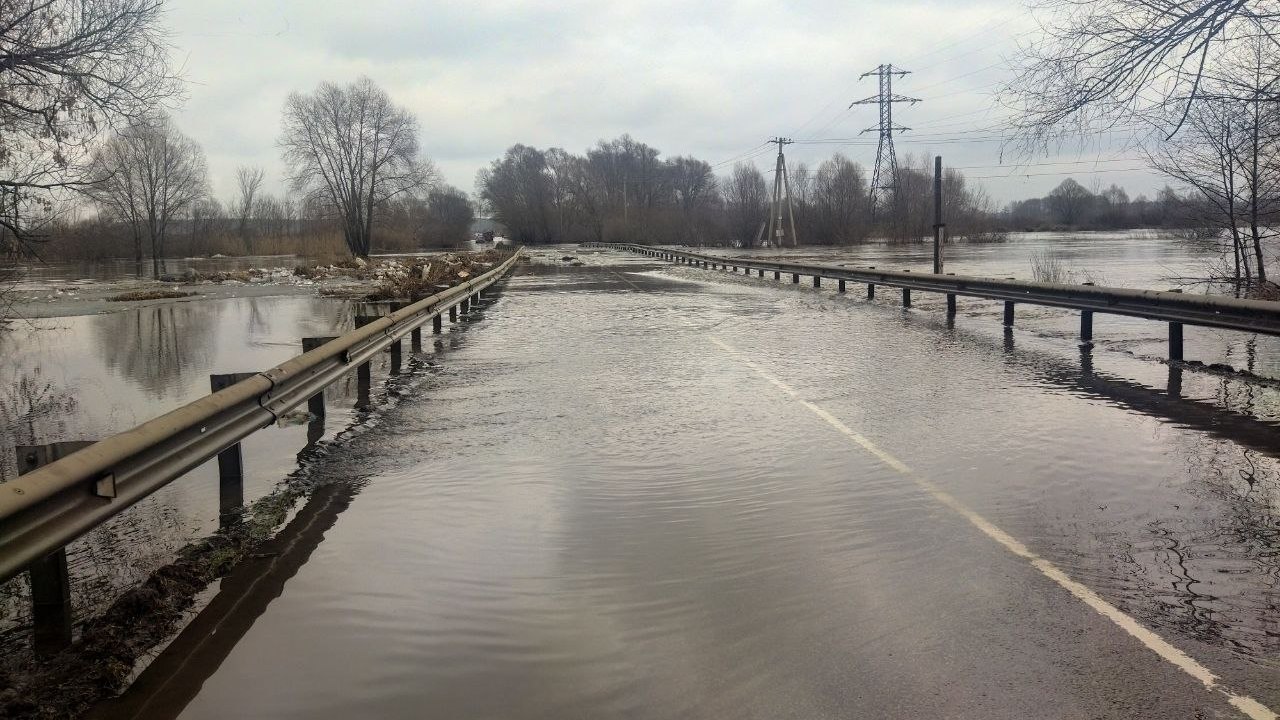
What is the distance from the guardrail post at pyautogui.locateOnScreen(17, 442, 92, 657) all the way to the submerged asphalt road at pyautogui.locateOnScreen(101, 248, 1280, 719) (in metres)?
0.54

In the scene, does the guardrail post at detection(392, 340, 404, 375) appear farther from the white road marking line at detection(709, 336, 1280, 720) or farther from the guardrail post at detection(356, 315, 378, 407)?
the white road marking line at detection(709, 336, 1280, 720)

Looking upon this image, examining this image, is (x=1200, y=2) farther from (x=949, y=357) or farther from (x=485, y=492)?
(x=485, y=492)

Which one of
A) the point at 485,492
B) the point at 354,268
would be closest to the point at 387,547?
the point at 485,492

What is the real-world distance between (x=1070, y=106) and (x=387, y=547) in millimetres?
10160

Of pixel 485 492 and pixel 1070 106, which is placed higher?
pixel 1070 106

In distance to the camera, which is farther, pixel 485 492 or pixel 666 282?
pixel 666 282

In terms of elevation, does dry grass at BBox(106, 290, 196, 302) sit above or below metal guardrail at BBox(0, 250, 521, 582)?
above

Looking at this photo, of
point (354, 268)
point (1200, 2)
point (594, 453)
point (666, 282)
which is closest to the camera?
point (594, 453)

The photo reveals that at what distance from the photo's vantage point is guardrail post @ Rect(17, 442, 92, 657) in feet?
13.8

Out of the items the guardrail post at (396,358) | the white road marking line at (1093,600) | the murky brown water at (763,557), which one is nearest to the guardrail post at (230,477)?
the murky brown water at (763,557)

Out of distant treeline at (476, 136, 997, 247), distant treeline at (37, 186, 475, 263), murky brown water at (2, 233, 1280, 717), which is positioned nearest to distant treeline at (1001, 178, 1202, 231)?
distant treeline at (476, 136, 997, 247)

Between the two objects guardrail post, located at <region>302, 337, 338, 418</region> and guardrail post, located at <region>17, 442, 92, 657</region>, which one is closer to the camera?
guardrail post, located at <region>17, 442, 92, 657</region>

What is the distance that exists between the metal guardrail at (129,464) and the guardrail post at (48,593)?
0.64 feet

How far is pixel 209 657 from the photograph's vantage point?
4074 millimetres
